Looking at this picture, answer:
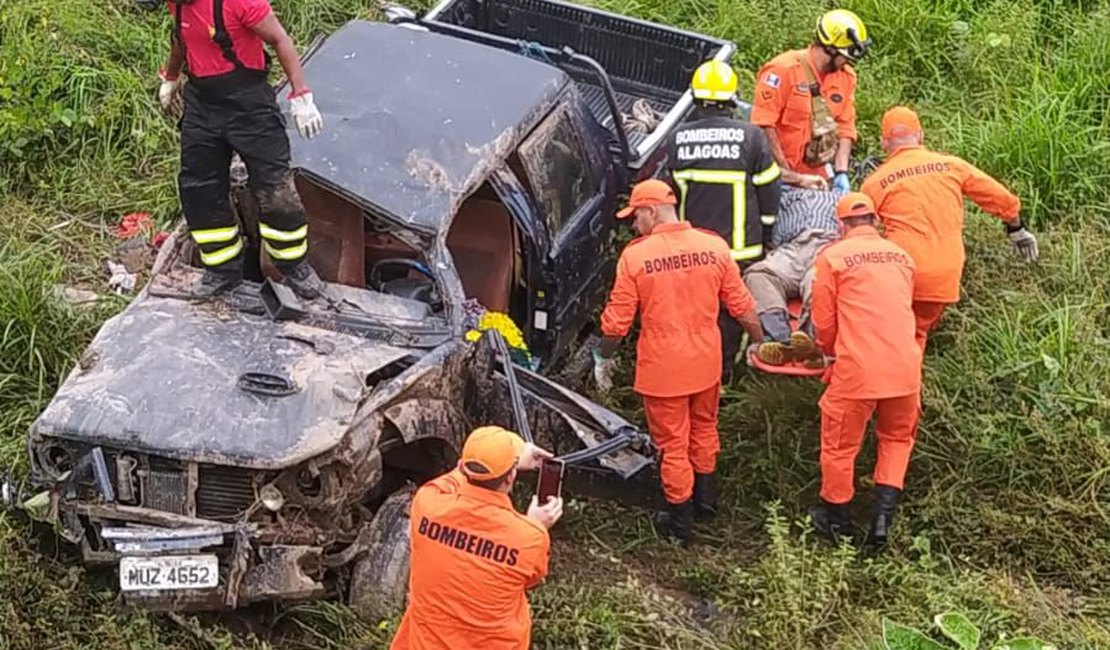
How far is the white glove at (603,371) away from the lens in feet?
21.7

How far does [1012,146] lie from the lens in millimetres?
8180

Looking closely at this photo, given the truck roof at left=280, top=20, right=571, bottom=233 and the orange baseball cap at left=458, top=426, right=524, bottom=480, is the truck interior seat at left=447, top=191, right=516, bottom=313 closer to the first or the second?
the truck roof at left=280, top=20, right=571, bottom=233

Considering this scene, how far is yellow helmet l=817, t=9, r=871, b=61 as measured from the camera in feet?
24.1

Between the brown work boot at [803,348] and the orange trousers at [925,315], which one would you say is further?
the orange trousers at [925,315]

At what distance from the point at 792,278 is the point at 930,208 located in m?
0.72

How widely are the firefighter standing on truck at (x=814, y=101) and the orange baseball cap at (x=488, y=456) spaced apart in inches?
131

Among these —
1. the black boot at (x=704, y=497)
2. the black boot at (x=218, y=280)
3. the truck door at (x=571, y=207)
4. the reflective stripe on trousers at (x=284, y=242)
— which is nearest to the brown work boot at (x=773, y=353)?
the black boot at (x=704, y=497)

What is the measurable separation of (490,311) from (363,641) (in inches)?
72.8

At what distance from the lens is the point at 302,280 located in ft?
19.2

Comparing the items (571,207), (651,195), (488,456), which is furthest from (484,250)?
(488,456)

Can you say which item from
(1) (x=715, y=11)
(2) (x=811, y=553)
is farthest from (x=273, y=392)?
(1) (x=715, y=11)

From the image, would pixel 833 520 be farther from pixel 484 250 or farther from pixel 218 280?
pixel 218 280

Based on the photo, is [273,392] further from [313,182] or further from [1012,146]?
[1012,146]

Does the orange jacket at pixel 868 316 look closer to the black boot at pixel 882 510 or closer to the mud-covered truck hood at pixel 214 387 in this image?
the black boot at pixel 882 510
